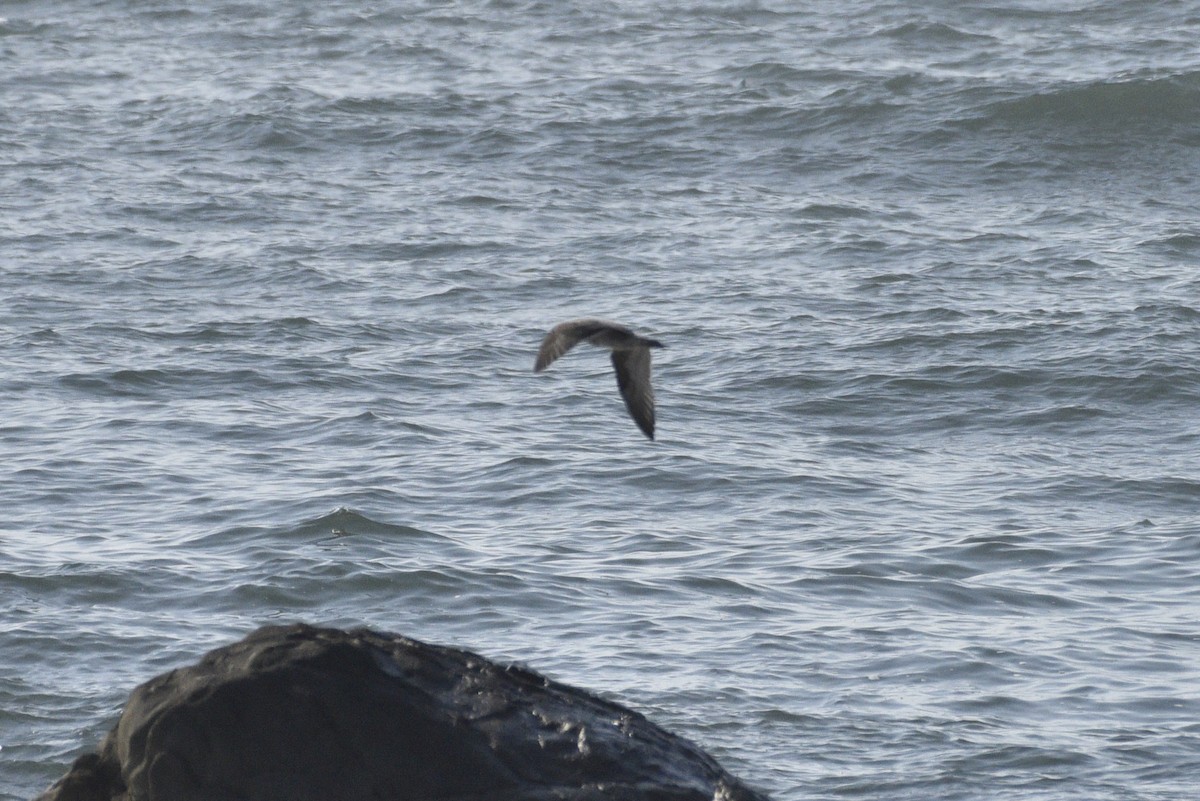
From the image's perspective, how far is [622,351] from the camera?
810 centimetres

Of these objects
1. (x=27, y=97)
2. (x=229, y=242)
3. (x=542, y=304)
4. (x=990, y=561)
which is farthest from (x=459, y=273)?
(x=27, y=97)

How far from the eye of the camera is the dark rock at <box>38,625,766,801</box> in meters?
5.97

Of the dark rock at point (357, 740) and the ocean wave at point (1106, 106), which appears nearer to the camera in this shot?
the dark rock at point (357, 740)

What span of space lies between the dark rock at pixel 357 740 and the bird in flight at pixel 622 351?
1.28 m

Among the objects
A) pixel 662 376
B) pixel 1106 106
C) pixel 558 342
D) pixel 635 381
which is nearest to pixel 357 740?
pixel 558 342

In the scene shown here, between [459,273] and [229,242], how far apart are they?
2391 millimetres

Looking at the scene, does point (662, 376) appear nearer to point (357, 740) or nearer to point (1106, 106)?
point (357, 740)

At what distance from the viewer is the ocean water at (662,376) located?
8844 mm

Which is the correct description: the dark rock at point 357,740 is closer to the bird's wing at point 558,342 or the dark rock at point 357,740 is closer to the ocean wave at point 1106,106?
the bird's wing at point 558,342

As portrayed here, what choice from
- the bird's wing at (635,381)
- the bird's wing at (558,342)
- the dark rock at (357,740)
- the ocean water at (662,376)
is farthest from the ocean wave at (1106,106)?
the dark rock at (357,740)

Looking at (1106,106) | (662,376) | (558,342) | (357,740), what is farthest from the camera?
(1106,106)

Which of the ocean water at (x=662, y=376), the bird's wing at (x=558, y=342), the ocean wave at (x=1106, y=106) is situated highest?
the bird's wing at (x=558, y=342)

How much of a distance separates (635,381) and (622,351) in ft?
0.49

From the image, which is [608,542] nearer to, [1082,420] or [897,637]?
[897,637]
